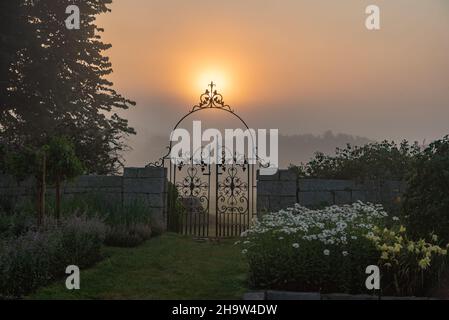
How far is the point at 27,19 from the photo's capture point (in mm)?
20875

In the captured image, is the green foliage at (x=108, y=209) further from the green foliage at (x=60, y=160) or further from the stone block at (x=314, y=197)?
the stone block at (x=314, y=197)

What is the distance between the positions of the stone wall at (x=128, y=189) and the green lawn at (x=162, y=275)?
273 centimetres

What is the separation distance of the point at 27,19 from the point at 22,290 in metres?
15.9

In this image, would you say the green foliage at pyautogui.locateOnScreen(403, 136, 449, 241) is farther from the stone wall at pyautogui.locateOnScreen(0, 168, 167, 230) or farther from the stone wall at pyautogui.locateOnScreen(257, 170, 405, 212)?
the stone wall at pyautogui.locateOnScreen(0, 168, 167, 230)

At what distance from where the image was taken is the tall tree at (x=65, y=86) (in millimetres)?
19766

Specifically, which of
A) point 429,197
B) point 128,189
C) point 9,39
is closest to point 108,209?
point 128,189

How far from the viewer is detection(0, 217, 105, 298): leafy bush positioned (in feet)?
25.0

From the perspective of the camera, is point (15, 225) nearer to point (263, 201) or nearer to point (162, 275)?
point (162, 275)

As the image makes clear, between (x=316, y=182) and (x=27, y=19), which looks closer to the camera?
(x=316, y=182)

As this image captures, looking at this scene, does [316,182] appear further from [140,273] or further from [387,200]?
[140,273]

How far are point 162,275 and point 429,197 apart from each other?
14.1 feet

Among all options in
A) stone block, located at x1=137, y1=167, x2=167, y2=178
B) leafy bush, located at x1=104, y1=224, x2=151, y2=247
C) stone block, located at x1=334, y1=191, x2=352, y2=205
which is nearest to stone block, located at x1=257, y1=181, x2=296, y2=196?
stone block, located at x1=334, y1=191, x2=352, y2=205

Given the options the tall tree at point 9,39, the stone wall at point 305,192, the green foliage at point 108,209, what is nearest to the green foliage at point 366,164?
the stone wall at point 305,192
